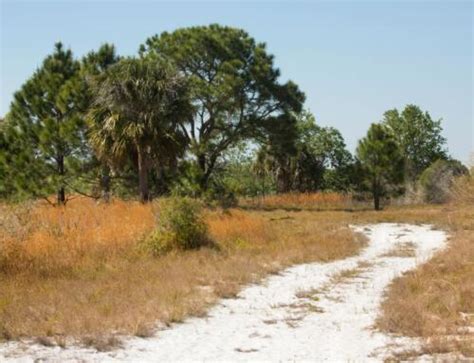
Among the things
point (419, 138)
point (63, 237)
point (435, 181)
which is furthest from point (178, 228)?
point (419, 138)

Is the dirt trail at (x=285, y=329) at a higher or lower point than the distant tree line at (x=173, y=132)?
lower

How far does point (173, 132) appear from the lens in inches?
968

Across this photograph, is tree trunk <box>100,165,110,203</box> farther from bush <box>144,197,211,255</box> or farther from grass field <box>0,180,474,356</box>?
bush <box>144,197,211,255</box>

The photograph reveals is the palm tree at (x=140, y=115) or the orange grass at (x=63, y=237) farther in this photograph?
the palm tree at (x=140, y=115)

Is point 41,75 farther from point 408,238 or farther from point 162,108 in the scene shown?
point 408,238

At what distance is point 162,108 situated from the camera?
79.5 ft

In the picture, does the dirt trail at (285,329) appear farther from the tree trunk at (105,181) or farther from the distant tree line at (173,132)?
the tree trunk at (105,181)

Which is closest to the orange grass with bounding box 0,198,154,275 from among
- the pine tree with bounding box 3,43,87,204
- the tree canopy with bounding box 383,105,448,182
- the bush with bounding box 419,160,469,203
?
the pine tree with bounding box 3,43,87,204

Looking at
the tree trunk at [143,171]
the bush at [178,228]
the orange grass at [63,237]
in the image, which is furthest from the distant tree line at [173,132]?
the bush at [178,228]

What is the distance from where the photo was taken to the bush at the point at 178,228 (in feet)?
48.5

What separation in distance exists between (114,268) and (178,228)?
9.68 feet

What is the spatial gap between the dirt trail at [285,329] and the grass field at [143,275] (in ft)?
0.97

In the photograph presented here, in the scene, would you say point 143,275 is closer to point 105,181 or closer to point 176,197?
point 176,197

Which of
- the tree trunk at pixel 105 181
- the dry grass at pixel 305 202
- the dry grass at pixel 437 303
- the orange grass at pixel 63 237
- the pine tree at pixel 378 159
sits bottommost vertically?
the dry grass at pixel 437 303
